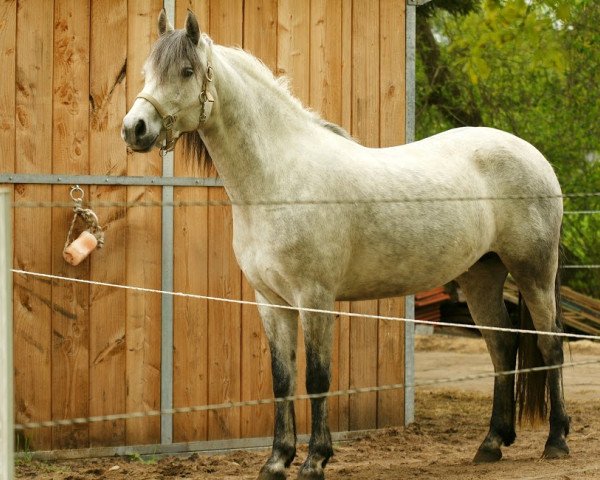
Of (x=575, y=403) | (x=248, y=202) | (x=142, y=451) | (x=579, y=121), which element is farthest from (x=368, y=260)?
(x=579, y=121)

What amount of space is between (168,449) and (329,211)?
206 centimetres

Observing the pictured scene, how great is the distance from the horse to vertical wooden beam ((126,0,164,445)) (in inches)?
41.9

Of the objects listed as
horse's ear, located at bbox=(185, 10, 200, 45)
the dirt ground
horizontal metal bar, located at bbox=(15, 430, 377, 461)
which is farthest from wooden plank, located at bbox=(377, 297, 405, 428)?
horse's ear, located at bbox=(185, 10, 200, 45)

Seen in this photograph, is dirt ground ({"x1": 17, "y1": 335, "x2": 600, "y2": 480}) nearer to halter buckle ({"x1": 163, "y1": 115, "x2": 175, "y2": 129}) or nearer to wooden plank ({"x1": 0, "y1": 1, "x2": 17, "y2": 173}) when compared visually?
wooden plank ({"x1": 0, "y1": 1, "x2": 17, "y2": 173})

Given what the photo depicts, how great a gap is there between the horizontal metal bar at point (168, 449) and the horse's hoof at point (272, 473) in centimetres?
124

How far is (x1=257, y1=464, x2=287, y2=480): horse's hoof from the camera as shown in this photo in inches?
198

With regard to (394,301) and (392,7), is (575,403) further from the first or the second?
(392,7)

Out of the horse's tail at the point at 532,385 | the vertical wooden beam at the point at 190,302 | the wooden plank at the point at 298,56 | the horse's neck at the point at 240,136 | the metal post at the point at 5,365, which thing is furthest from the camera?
the wooden plank at the point at 298,56

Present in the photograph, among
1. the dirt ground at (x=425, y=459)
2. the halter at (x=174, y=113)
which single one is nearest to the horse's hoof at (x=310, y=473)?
the dirt ground at (x=425, y=459)

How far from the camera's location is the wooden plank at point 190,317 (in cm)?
616

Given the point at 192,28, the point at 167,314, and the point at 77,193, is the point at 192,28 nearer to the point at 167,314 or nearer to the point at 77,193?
the point at 77,193

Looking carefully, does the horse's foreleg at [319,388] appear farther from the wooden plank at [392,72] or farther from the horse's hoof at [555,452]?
the wooden plank at [392,72]

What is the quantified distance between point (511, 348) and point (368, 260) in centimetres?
136

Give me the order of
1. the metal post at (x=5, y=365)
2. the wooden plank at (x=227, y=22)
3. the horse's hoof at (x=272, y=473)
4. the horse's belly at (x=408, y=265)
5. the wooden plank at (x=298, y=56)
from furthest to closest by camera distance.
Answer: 1. the wooden plank at (x=298, y=56)
2. the wooden plank at (x=227, y=22)
3. the horse's belly at (x=408, y=265)
4. the horse's hoof at (x=272, y=473)
5. the metal post at (x=5, y=365)
